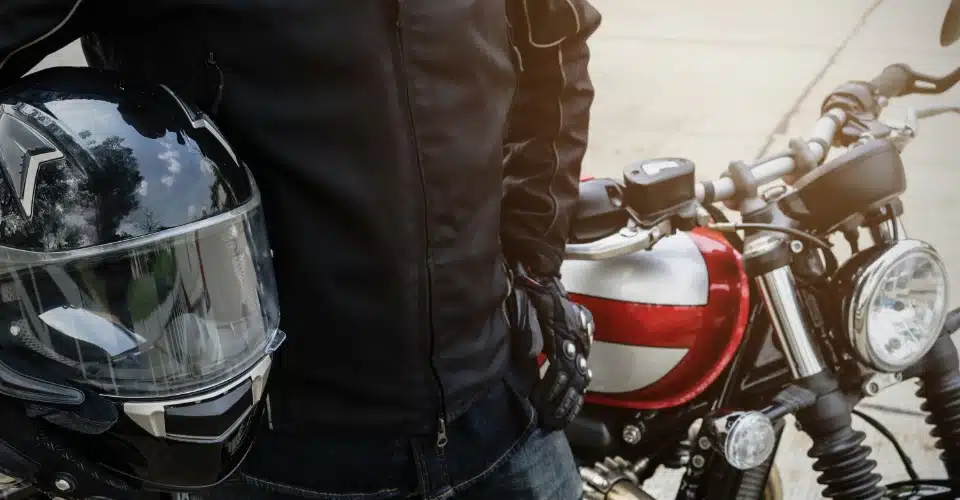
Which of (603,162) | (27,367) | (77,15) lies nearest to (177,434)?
(27,367)

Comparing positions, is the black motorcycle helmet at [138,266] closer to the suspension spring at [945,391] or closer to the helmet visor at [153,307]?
the helmet visor at [153,307]

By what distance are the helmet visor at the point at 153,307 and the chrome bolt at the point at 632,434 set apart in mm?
911

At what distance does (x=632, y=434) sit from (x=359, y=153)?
0.98 meters

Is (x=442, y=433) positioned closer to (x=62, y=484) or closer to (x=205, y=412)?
(x=205, y=412)

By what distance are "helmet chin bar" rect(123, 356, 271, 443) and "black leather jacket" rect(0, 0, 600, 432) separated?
66 millimetres

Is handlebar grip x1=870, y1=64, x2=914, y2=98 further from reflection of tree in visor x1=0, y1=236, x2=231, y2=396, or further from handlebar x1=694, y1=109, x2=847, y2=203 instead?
reflection of tree in visor x1=0, y1=236, x2=231, y2=396

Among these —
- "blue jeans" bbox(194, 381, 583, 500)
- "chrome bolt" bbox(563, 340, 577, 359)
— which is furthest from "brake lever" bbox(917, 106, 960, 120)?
"blue jeans" bbox(194, 381, 583, 500)

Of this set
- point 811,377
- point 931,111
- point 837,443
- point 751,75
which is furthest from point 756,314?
point 751,75

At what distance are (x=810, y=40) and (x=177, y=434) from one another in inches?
225

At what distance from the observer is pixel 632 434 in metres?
1.78

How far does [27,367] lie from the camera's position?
101 cm

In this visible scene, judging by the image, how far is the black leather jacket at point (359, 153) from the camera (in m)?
0.99

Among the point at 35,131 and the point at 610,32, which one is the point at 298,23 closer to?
the point at 35,131

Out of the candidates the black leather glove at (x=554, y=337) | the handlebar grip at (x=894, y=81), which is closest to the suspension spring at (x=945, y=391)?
the handlebar grip at (x=894, y=81)
